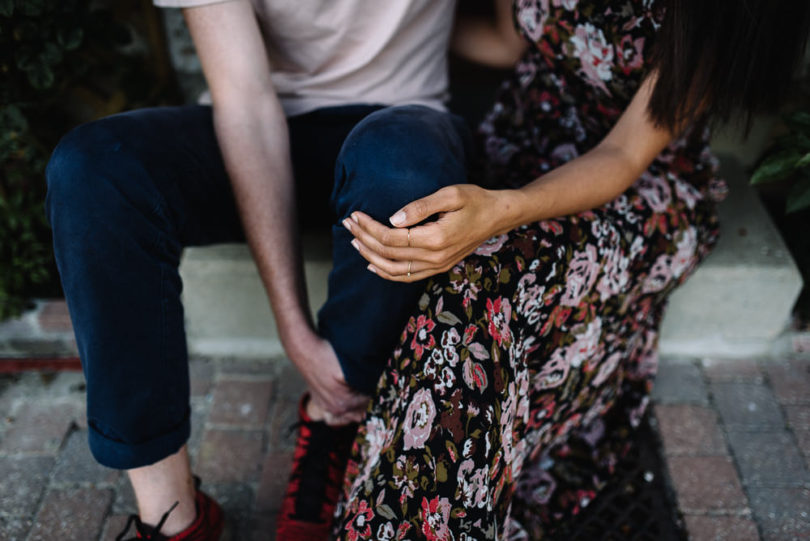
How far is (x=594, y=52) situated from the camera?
4.33 ft

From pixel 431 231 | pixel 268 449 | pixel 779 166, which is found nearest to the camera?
pixel 431 231

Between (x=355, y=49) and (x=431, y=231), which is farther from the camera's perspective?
(x=355, y=49)

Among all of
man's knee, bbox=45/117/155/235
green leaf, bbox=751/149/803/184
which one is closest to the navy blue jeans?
man's knee, bbox=45/117/155/235

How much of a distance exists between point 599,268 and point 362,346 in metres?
0.50

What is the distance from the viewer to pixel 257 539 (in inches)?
57.2

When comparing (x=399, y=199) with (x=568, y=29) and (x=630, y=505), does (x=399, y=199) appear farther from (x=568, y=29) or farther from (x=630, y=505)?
(x=630, y=505)

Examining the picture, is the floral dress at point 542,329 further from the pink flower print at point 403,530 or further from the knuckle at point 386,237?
the knuckle at point 386,237

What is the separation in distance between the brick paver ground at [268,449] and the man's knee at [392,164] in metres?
0.83

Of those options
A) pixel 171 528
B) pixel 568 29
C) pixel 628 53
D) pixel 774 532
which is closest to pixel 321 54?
pixel 568 29

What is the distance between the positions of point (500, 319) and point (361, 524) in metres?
0.43

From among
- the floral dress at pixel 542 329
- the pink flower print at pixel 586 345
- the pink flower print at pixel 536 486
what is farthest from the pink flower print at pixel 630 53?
the pink flower print at pixel 536 486

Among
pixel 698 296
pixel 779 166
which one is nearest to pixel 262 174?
pixel 779 166

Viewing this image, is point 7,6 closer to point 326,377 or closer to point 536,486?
point 326,377

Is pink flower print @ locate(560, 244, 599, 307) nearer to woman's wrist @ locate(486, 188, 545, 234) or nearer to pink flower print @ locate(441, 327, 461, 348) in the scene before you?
woman's wrist @ locate(486, 188, 545, 234)
